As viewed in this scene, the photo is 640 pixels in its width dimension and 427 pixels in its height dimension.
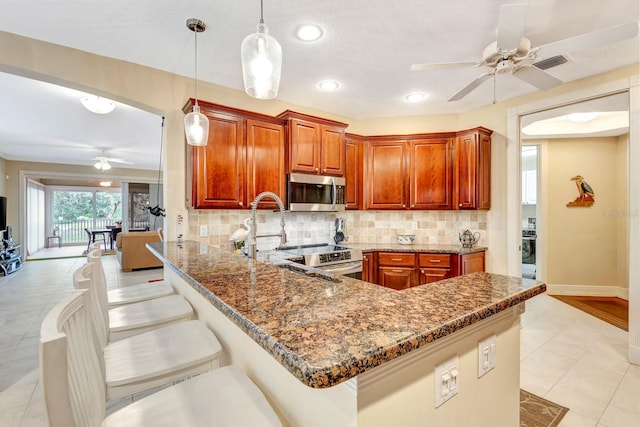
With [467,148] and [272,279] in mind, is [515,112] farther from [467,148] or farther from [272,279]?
[272,279]

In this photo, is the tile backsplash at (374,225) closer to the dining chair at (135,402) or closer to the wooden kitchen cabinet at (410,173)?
the wooden kitchen cabinet at (410,173)

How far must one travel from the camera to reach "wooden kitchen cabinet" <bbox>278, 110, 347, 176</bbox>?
317 cm

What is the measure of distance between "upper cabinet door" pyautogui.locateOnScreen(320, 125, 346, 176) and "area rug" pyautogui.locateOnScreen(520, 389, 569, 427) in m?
2.64

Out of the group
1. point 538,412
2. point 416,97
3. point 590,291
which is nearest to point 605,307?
point 590,291

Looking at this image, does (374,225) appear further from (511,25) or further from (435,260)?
(511,25)

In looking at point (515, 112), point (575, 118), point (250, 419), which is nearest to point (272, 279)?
point (250, 419)

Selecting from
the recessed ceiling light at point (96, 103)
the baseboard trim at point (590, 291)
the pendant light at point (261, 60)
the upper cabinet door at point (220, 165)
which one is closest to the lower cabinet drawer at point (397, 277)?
the upper cabinet door at point (220, 165)

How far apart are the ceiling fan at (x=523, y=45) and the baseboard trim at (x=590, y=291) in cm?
381

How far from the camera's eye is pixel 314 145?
3.33 meters

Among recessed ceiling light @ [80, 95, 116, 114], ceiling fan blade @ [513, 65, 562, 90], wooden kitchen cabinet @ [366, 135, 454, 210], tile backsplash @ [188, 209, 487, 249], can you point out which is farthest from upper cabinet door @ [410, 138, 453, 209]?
recessed ceiling light @ [80, 95, 116, 114]

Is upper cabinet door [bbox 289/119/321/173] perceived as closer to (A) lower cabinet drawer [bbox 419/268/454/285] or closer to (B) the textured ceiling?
(B) the textured ceiling

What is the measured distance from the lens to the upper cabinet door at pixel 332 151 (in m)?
3.41

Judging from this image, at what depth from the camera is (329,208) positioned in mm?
3432

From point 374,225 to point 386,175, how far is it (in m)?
0.73
